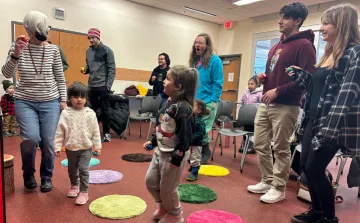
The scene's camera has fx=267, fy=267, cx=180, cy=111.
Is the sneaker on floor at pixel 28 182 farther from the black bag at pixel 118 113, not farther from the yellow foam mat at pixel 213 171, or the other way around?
the black bag at pixel 118 113

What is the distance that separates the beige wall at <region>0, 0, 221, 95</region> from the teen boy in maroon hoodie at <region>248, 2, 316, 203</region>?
16.4 ft

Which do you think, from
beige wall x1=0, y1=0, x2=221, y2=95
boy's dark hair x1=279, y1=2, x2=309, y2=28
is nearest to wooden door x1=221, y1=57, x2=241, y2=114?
beige wall x1=0, y1=0, x2=221, y2=95

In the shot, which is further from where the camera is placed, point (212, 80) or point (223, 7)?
point (223, 7)

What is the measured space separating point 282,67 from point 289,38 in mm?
242

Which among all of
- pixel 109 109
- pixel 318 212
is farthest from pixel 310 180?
pixel 109 109

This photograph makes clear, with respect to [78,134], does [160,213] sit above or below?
below

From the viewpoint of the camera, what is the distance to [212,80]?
287 centimetres

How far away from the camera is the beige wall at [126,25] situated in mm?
5301

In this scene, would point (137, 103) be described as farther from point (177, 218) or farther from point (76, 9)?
point (177, 218)

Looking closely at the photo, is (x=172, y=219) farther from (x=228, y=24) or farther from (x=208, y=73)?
(x=228, y=24)

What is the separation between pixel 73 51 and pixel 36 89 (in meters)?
4.27

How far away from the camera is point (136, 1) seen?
6.75m

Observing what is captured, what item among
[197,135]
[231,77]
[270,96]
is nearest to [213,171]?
[197,135]

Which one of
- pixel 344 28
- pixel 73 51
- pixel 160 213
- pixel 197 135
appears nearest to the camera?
pixel 344 28
